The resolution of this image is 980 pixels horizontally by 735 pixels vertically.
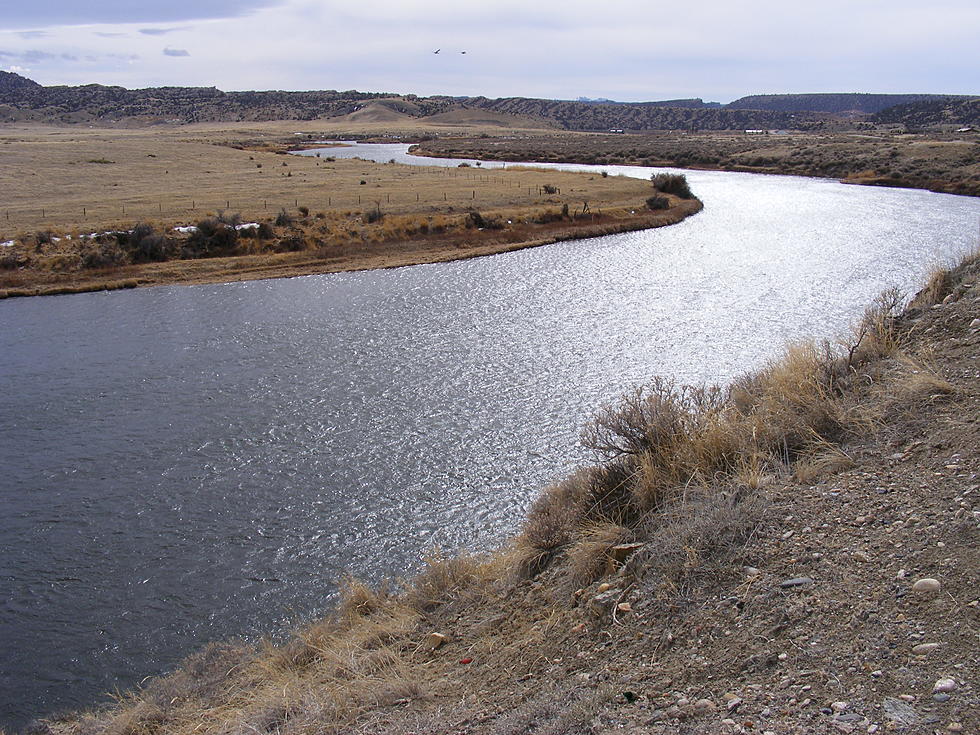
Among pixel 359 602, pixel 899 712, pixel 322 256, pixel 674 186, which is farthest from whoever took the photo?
pixel 674 186

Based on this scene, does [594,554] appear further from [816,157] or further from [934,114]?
[934,114]

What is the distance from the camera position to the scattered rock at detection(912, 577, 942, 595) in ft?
15.9

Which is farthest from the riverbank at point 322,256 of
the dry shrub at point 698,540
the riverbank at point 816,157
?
the dry shrub at point 698,540

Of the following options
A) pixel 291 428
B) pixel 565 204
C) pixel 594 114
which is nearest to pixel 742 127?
pixel 594 114

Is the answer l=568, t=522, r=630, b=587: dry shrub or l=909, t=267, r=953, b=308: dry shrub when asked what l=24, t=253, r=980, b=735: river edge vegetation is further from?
l=909, t=267, r=953, b=308: dry shrub

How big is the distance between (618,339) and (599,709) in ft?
51.7

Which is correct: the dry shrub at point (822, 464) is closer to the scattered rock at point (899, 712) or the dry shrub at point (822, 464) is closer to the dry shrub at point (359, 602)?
the scattered rock at point (899, 712)

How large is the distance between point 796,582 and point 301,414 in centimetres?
1145

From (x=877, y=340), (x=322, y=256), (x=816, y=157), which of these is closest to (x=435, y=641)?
(x=877, y=340)

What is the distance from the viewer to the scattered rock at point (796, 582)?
544 cm

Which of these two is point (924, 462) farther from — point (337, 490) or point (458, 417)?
point (458, 417)

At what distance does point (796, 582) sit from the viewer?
215 inches

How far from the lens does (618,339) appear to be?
66.1 ft

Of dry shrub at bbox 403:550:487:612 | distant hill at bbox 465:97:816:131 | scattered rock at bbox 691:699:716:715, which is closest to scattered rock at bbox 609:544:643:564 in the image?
dry shrub at bbox 403:550:487:612
